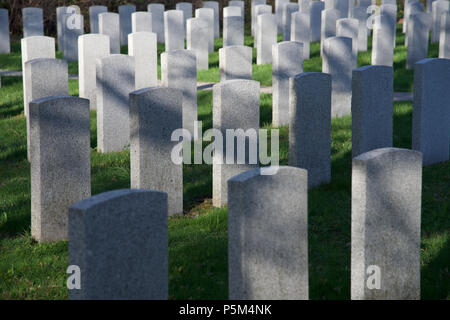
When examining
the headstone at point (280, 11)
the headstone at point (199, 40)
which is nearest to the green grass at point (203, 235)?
the headstone at point (199, 40)

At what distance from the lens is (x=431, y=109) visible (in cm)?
757

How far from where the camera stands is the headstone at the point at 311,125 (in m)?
6.59

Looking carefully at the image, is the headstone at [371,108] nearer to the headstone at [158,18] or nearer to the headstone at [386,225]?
the headstone at [386,225]

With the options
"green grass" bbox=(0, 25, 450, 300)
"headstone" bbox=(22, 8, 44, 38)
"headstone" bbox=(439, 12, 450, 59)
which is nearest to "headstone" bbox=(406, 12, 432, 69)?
"headstone" bbox=(439, 12, 450, 59)

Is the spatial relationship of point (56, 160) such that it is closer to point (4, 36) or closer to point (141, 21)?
point (141, 21)

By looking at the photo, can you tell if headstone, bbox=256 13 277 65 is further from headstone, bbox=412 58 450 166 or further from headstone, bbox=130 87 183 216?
headstone, bbox=130 87 183 216

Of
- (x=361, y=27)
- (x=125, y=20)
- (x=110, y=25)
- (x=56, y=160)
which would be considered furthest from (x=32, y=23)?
(x=56, y=160)

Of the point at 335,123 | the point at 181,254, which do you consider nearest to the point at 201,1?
the point at 335,123

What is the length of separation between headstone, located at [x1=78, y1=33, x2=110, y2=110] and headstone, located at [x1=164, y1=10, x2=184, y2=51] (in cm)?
489

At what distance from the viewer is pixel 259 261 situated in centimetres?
381

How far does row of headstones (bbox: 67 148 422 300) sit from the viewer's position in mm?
3475

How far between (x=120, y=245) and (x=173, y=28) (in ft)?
38.7

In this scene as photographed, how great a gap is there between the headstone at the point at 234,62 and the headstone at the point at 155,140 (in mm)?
2912
